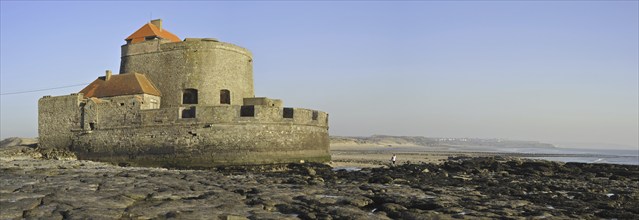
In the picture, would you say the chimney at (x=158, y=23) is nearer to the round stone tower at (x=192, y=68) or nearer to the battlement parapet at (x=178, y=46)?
the round stone tower at (x=192, y=68)

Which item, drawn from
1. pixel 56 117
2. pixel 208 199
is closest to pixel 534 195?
pixel 208 199

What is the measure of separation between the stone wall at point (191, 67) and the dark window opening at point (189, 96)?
Answer: 0.96 feet

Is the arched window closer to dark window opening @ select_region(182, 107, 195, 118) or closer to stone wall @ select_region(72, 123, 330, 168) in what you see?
dark window opening @ select_region(182, 107, 195, 118)

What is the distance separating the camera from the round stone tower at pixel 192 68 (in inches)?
987

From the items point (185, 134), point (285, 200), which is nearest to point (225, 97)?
point (185, 134)

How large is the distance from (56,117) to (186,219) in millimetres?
20624

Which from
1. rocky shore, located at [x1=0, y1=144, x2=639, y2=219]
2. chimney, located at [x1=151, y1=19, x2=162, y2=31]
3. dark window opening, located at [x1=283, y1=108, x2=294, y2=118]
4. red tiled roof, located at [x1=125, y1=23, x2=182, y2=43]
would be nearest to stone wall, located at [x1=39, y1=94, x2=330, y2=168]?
dark window opening, located at [x1=283, y1=108, x2=294, y2=118]

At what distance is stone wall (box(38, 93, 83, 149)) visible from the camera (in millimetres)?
23891

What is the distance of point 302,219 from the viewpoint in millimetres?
7633

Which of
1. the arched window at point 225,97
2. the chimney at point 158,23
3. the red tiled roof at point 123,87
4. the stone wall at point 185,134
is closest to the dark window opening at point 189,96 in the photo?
the red tiled roof at point 123,87

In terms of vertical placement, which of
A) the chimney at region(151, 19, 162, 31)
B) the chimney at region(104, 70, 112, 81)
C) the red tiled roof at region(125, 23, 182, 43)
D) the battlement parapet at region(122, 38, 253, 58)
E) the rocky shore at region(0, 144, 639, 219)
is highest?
the chimney at region(151, 19, 162, 31)

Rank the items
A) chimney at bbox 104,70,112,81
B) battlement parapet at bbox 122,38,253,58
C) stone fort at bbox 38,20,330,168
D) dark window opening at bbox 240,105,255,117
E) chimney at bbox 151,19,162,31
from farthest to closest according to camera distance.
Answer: chimney at bbox 151,19,162,31
chimney at bbox 104,70,112,81
battlement parapet at bbox 122,38,253,58
dark window opening at bbox 240,105,255,117
stone fort at bbox 38,20,330,168

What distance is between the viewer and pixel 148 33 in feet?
89.9

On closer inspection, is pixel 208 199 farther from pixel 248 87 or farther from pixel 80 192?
pixel 248 87
